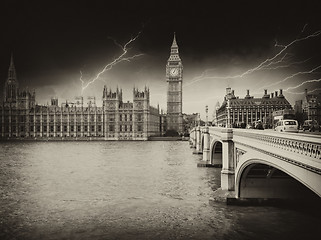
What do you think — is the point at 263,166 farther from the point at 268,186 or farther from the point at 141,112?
the point at 141,112

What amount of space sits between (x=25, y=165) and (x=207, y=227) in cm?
3297

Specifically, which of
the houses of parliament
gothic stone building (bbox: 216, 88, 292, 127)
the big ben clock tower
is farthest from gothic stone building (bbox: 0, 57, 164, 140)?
gothic stone building (bbox: 216, 88, 292, 127)

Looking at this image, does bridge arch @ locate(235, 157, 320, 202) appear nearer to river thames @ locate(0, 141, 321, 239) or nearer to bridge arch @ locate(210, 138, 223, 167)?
river thames @ locate(0, 141, 321, 239)

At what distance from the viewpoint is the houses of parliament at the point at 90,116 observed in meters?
117

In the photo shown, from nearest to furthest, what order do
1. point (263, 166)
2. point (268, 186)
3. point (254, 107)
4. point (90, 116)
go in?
1. point (263, 166)
2. point (268, 186)
3. point (254, 107)
4. point (90, 116)

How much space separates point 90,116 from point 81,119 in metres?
3.47

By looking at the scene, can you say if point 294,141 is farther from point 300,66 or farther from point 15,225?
point 300,66

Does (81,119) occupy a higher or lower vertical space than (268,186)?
higher

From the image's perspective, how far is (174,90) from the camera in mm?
131500

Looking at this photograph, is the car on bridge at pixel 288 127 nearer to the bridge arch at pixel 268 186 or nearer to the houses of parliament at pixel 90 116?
the bridge arch at pixel 268 186

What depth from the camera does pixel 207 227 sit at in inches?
655

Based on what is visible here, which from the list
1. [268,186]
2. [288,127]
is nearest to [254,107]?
[288,127]

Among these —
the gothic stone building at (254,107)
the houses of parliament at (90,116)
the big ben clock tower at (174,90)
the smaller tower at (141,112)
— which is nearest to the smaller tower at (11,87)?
the houses of parliament at (90,116)

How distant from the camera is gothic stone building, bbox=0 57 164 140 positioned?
117 metres
